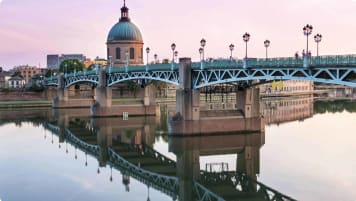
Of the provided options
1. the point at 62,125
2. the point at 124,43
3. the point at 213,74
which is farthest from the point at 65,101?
the point at 213,74

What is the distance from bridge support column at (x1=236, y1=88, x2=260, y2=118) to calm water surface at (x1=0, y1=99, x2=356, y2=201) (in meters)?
2.50

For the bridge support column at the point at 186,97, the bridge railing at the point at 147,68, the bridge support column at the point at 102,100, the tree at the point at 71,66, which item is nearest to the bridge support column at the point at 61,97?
the bridge support column at the point at 102,100

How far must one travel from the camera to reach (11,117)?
89188mm

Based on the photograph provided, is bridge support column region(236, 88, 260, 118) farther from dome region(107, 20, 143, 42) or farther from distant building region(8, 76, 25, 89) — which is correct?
distant building region(8, 76, 25, 89)

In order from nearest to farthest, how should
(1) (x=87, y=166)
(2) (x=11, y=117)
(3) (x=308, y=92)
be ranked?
(1) (x=87, y=166) < (2) (x=11, y=117) < (3) (x=308, y=92)

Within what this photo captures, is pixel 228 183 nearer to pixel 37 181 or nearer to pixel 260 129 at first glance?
pixel 37 181

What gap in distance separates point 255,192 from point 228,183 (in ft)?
11.5

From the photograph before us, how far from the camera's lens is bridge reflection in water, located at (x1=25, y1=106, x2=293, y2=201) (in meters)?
34.6

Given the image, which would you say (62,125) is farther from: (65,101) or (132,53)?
(132,53)

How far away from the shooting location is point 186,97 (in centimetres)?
5666

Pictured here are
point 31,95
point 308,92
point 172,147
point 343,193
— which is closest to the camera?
point 343,193

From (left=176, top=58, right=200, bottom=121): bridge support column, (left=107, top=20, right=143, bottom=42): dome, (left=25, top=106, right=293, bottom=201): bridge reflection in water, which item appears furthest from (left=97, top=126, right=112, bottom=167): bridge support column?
(left=107, top=20, right=143, bottom=42): dome

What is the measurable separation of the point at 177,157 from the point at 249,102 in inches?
559

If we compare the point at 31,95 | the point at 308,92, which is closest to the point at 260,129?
the point at 31,95
